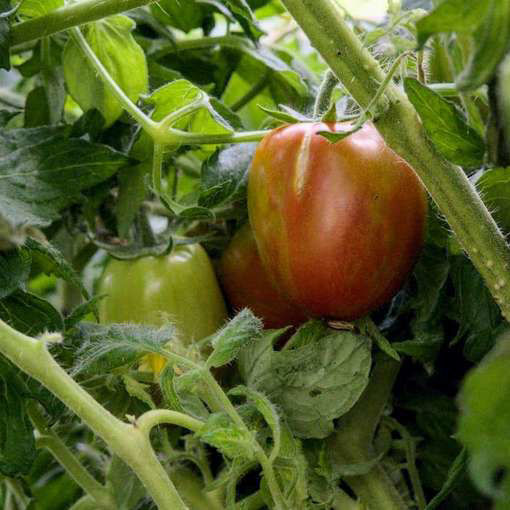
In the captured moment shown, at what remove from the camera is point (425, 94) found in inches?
15.4

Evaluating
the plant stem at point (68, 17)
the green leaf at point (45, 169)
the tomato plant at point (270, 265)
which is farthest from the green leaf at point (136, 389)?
the plant stem at point (68, 17)

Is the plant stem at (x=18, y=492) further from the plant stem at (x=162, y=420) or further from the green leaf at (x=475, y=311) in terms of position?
the green leaf at (x=475, y=311)

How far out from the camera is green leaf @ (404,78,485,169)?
0.39 m

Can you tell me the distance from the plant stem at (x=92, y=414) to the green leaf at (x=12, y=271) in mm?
94

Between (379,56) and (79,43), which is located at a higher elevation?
(79,43)

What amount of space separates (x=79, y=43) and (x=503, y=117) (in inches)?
12.2

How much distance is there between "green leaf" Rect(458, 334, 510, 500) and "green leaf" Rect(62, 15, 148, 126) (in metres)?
0.36

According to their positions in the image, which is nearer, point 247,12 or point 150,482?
point 150,482

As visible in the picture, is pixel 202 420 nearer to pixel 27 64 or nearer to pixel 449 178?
pixel 449 178

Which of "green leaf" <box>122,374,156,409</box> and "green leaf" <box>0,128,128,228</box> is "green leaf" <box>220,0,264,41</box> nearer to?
"green leaf" <box>0,128,128,228</box>

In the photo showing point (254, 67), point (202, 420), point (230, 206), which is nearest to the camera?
point (202, 420)

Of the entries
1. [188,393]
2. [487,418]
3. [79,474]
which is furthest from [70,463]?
[487,418]

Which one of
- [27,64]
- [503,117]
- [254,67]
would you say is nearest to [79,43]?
[27,64]

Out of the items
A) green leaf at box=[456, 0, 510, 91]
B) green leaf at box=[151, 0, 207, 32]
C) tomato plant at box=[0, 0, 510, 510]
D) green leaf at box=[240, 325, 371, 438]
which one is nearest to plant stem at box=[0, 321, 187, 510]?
tomato plant at box=[0, 0, 510, 510]
